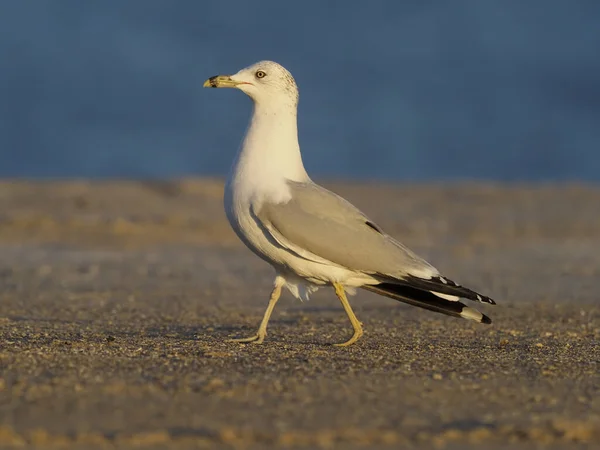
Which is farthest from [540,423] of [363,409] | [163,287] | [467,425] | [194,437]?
[163,287]

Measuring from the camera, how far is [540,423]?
480cm

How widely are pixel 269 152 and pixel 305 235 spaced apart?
66 cm

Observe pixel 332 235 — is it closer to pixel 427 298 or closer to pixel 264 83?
A: pixel 427 298

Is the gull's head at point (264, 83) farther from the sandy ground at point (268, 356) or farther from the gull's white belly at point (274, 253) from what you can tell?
the sandy ground at point (268, 356)

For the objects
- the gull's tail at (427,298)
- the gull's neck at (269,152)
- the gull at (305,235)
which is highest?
the gull's neck at (269,152)

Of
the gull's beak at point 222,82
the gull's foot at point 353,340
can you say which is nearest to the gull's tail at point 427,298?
the gull's foot at point 353,340

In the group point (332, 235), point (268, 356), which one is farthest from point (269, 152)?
point (268, 356)

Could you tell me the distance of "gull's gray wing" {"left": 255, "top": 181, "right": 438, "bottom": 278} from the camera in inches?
270

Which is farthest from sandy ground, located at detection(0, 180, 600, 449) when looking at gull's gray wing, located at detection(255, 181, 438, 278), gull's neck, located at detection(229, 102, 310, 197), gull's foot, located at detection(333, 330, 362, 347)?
gull's neck, located at detection(229, 102, 310, 197)

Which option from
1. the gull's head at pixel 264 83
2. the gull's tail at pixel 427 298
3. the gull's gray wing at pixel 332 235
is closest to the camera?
the gull's gray wing at pixel 332 235

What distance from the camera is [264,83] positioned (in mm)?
7531

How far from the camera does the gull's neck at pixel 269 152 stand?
7.05 metres

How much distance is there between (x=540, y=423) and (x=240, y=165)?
2.97m

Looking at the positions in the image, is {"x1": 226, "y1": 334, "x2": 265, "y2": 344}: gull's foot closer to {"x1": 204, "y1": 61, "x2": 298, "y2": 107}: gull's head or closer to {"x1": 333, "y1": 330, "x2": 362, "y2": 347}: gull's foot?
{"x1": 333, "y1": 330, "x2": 362, "y2": 347}: gull's foot
